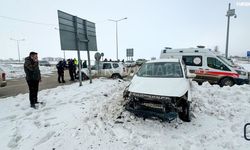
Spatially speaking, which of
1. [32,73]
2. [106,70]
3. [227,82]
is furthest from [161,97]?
[106,70]

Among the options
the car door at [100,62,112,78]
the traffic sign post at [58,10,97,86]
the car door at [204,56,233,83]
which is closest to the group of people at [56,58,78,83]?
the car door at [100,62,112,78]

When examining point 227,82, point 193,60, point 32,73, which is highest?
point 193,60

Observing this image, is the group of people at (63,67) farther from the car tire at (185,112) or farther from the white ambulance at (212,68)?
the car tire at (185,112)

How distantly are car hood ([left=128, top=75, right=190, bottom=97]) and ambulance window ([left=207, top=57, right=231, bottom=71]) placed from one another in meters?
6.68

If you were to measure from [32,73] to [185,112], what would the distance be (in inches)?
210

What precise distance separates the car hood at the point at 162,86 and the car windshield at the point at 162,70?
15.4 inches

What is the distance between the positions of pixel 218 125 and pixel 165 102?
1801mm

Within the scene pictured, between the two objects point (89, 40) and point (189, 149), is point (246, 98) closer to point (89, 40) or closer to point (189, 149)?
point (189, 149)

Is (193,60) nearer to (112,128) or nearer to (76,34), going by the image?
(76,34)

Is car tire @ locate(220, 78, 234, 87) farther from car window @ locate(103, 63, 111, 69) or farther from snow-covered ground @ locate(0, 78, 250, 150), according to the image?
car window @ locate(103, 63, 111, 69)

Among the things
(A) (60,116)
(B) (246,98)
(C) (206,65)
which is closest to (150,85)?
(A) (60,116)

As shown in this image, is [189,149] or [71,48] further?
[71,48]

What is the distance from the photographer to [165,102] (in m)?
4.01

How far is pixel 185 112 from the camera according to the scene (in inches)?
174
